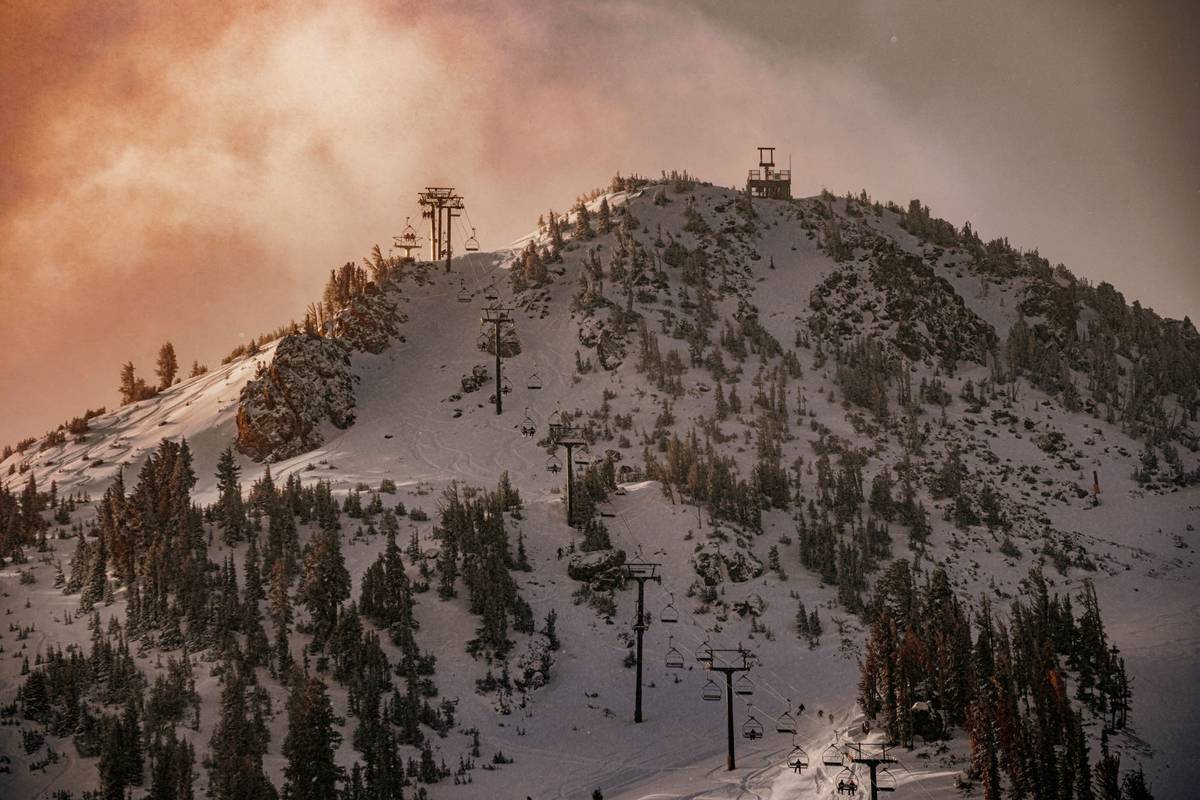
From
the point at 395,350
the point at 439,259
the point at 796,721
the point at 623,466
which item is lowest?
the point at 796,721

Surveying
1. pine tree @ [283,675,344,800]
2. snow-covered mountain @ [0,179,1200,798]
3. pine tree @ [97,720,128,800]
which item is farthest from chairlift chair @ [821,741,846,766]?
pine tree @ [97,720,128,800]

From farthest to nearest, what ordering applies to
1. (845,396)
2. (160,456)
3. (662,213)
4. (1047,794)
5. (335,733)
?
(662,213), (845,396), (160,456), (335,733), (1047,794)

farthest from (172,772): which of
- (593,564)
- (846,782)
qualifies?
(593,564)

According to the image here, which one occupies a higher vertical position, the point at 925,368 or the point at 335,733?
the point at 925,368

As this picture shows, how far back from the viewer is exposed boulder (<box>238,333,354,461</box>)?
66.6 metres

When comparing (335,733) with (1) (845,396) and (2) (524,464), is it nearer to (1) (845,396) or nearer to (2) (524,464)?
(2) (524,464)

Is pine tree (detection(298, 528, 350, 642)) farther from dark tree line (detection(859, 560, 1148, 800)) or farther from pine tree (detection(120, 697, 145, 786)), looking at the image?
dark tree line (detection(859, 560, 1148, 800))

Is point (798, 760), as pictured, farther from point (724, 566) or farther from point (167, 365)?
point (167, 365)

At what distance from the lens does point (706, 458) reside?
2303 inches

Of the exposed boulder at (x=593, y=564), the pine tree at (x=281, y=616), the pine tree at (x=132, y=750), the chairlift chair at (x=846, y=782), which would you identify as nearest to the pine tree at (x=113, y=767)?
the pine tree at (x=132, y=750)

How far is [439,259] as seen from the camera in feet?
310

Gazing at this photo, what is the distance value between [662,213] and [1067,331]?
121 feet

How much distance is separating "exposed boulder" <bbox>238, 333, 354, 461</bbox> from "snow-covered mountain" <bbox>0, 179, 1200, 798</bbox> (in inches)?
8.3

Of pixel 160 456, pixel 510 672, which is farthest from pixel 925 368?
pixel 160 456
